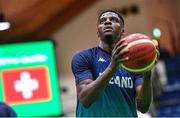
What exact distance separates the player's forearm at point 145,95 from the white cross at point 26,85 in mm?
3289

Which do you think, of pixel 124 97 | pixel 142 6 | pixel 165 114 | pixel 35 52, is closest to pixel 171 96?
pixel 165 114

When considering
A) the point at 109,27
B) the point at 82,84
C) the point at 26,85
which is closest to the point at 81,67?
the point at 82,84

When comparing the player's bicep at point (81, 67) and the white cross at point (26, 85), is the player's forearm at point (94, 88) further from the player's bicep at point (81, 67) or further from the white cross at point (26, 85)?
the white cross at point (26, 85)

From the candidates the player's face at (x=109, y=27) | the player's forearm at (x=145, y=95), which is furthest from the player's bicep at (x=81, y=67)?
the player's forearm at (x=145, y=95)

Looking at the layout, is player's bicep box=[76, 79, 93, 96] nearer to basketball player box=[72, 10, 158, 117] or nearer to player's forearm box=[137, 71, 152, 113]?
basketball player box=[72, 10, 158, 117]

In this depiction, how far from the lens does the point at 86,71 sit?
6.50ft

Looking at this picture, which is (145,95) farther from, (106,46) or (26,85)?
(26,85)

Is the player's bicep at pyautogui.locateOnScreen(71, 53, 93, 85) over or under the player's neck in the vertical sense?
under

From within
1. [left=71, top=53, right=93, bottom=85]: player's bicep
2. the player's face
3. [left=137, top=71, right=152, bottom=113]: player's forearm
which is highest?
the player's face

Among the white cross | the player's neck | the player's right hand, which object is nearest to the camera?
the player's right hand

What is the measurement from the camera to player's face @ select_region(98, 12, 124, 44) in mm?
1961

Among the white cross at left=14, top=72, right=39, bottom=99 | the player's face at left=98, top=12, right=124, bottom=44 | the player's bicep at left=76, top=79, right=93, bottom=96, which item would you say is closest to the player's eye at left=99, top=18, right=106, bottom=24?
the player's face at left=98, top=12, right=124, bottom=44

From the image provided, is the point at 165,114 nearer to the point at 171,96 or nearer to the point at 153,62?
the point at 171,96

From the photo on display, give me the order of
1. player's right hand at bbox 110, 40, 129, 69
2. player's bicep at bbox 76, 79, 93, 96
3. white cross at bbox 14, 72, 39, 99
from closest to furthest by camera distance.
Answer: player's right hand at bbox 110, 40, 129, 69 < player's bicep at bbox 76, 79, 93, 96 < white cross at bbox 14, 72, 39, 99
